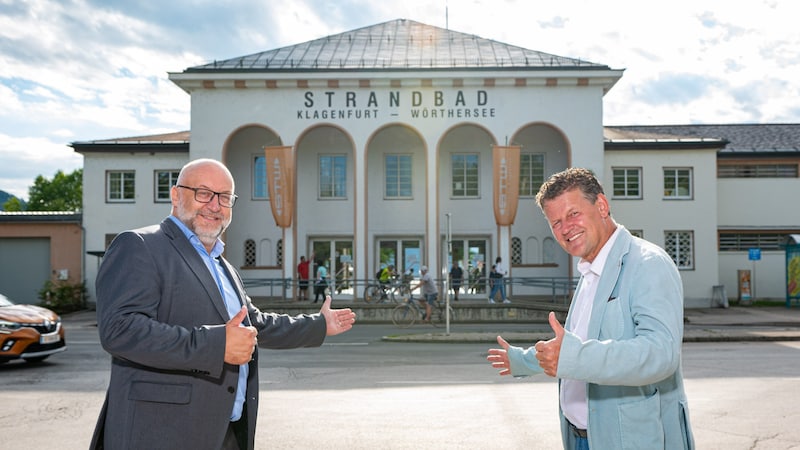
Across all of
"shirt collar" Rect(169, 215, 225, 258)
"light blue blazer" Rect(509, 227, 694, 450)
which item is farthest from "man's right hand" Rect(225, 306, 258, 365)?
"light blue blazer" Rect(509, 227, 694, 450)

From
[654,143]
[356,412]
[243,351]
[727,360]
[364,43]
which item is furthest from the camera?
[364,43]

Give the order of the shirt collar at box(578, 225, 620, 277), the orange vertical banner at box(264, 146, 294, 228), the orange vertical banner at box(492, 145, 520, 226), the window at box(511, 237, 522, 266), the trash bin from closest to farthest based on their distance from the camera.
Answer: the shirt collar at box(578, 225, 620, 277)
the orange vertical banner at box(492, 145, 520, 226)
the orange vertical banner at box(264, 146, 294, 228)
the trash bin
the window at box(511, 237, 522, 266)

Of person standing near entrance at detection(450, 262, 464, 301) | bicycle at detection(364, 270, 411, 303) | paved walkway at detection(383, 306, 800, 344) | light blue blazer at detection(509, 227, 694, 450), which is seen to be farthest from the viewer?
person standing near entrance at detection(450, 262, 464, 301)

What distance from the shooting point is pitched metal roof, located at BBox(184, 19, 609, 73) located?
2789 centimetres

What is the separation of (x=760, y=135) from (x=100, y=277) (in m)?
36.6

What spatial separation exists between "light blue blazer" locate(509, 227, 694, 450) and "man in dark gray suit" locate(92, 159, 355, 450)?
1376mm

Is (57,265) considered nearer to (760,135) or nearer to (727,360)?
(727,360)

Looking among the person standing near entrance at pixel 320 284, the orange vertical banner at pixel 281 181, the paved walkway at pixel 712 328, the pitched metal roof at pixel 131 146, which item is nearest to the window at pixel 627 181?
the paved walkway at pixel 712 328

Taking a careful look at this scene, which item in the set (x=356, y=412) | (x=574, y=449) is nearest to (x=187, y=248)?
(x=574, y=449)

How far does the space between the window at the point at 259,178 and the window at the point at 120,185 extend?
190 inches

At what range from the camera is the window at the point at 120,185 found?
30.5 m

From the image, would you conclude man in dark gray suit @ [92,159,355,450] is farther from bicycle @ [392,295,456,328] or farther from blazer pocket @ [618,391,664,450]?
bicycle @ [392,295,456,328]

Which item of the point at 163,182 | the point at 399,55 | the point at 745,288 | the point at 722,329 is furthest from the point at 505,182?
the point at 163,182

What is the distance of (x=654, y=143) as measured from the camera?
29625 millimetres
